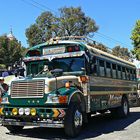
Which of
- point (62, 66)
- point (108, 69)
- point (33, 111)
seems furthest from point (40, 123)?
point (108, 69)

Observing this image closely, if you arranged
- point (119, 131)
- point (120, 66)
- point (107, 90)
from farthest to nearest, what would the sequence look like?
1. point (120, 66)
2. point (107, 90)
3. point (119, 131)

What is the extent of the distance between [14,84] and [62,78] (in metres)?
1.41

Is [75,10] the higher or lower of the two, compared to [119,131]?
higher

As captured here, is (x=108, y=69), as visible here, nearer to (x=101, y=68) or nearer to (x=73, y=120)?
(x=101, y=68)

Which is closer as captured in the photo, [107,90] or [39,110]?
[39,110]

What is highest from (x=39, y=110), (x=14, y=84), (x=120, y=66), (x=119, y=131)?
(x=120, y=66)

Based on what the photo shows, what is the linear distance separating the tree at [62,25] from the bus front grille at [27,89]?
167 ft

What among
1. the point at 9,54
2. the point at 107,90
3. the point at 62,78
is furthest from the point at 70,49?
the point at 9,54

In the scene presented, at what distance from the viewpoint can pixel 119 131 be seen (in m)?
11.7

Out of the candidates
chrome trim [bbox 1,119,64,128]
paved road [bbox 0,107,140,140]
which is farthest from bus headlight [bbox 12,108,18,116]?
paved road [bbox 0,107,140,140]

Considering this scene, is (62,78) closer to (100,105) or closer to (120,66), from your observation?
(100,105)

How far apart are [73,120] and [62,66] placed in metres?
2.26

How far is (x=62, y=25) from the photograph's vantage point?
204 feet

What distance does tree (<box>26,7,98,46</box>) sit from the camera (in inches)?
2447
